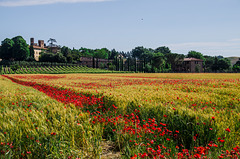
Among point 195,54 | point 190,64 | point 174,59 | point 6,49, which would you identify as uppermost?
point 6,49

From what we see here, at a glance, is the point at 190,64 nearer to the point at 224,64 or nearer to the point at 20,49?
the point at 224,64

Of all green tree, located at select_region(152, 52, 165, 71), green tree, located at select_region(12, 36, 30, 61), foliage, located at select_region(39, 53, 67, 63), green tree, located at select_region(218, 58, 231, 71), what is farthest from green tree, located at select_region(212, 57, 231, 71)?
green tree, located at select_region(12, 36, 30, 61)

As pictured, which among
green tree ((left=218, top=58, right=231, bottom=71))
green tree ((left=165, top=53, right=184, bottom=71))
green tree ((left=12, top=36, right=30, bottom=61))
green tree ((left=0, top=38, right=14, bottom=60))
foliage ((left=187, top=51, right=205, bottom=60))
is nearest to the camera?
green tree ((left=12, top=36, right=30, bottom=61))

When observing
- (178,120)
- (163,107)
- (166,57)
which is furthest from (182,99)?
(166,57)

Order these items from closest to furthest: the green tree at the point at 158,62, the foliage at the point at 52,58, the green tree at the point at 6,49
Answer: the foliage at the point at 52,58, the green tree at the point at 6,49, the green tree at the point at 158,62

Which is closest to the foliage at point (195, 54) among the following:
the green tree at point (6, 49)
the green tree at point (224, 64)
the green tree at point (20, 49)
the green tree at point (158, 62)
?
the green tree at point (224, 64)

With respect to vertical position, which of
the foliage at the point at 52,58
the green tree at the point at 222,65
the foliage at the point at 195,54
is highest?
the foliage at the point at 195,54

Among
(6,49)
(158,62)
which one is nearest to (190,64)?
(158,62)

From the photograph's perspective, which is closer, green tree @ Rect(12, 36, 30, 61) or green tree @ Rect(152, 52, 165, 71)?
green tree @ Rect(12, 36, 30, 61)

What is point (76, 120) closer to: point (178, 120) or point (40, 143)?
point (40, 143)

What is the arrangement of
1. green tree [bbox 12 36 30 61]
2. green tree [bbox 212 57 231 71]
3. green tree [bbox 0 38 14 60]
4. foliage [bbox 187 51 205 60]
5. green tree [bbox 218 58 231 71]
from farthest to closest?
foliage [bbox 187 51 205 60], green tree [bbox 0 38 14 60], green tree [bbox 212 57 231 71], green tree [bbox 218 58 231 71], green tree [bbox 12 36 30 61]

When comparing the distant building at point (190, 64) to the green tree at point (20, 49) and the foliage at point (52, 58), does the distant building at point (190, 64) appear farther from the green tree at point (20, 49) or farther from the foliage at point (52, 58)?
the green tree at point (20, 49)

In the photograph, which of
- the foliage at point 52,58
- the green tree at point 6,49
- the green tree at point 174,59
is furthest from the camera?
the green tree at point 174,59

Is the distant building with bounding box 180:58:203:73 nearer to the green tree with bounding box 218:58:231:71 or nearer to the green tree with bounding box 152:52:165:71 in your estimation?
the green tree with bounding box 218:58:231:71
